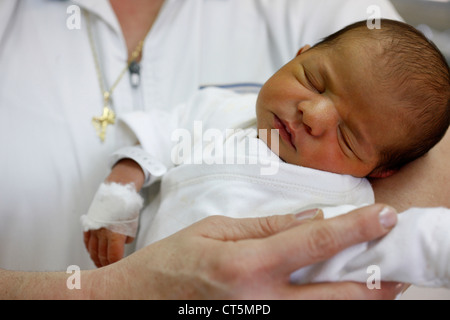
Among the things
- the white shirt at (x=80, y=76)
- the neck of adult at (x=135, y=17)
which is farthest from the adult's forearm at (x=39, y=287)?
the neck of adult at (x=135, y=17)

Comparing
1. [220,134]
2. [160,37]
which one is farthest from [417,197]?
[160,37]

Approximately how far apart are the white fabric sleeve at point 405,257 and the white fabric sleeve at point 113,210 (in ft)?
1.45

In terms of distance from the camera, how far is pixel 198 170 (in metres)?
0.94

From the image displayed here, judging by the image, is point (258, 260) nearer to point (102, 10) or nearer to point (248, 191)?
point (248, 191)

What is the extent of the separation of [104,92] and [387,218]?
86cm

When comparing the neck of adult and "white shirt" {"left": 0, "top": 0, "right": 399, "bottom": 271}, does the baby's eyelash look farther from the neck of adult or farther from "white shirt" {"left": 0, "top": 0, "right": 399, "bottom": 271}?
the neck of adult

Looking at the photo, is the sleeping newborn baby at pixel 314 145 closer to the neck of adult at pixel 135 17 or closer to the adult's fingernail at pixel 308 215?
the adult's fingernail at pixel 308 215

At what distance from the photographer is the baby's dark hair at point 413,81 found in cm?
82

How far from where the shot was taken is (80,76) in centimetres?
117

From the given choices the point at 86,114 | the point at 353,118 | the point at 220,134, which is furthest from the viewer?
the point at 86,114

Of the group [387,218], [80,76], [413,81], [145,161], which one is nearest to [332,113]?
[413,81]

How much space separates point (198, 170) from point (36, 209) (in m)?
0.45

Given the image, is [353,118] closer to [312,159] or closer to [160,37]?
[312,159]
